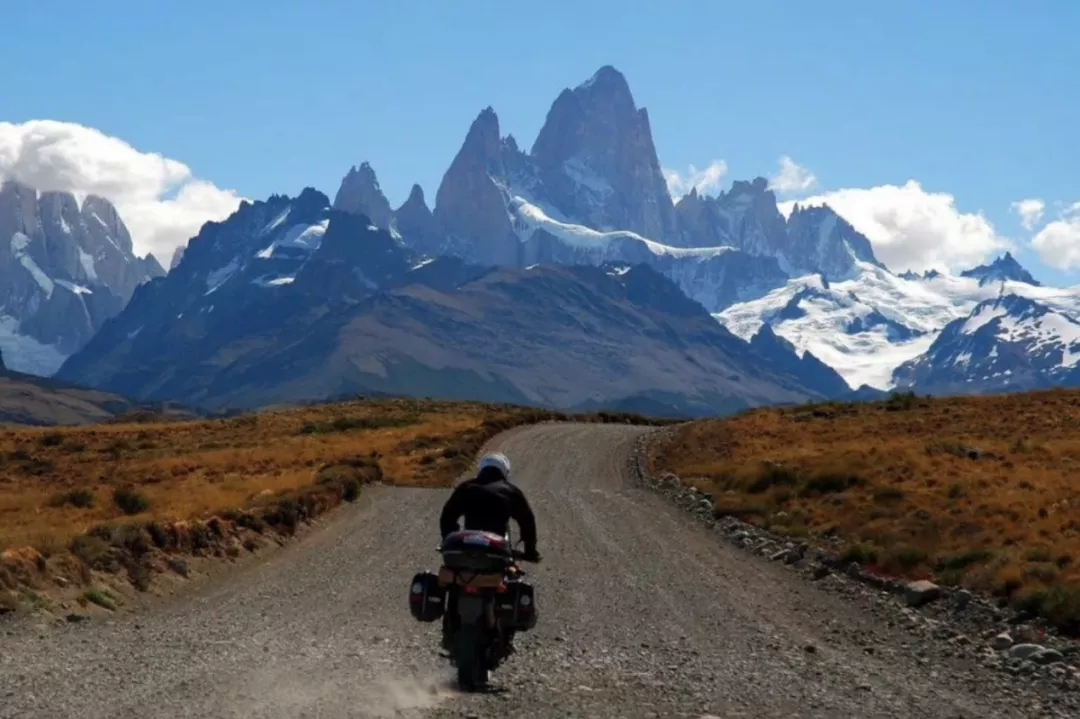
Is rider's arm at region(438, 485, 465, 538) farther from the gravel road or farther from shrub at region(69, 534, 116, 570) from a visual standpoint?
shrub at region(69, 534, 116, 570)

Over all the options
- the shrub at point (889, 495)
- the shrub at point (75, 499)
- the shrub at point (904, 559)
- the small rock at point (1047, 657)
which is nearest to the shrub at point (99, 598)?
the small rock at point (1047, 657)

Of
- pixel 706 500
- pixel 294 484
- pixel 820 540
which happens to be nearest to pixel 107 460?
pixel 294 484

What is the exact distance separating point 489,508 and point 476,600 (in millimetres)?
1174

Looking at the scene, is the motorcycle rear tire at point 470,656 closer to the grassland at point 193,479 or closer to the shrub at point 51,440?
the grassland at point 193,479

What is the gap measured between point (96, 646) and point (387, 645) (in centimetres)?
382

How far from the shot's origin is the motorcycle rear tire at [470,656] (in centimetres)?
1435

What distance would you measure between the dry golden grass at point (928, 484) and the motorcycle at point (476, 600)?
31.8 feet

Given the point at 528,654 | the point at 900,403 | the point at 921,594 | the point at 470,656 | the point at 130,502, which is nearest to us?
the point at 470,656

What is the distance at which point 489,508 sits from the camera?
592 inches

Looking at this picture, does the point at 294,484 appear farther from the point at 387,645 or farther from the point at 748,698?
the point at 748,698

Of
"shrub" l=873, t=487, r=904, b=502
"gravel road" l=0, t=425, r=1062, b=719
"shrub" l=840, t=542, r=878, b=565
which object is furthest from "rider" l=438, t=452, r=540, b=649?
"shrub" l=873, t=487, r=904, b=502

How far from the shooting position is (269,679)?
14422 mm

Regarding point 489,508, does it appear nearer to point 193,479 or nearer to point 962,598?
point 962,598

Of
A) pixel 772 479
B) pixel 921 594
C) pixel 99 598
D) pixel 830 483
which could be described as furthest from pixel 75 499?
Result: pixel 921 594
